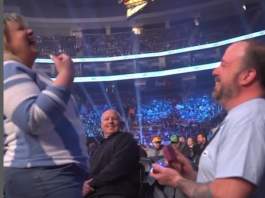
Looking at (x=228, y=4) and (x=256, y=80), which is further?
(x=228, y=4)

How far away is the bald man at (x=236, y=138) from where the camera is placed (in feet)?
4.71

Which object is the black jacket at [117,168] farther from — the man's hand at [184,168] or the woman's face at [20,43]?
the woman's face at [20,43]

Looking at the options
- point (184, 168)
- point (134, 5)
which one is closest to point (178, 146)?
point (184, 168)

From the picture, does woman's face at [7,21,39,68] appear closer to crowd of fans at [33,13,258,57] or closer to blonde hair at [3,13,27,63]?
blonde hair at [3,13,27,63]

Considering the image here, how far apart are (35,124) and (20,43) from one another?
1.33 ft

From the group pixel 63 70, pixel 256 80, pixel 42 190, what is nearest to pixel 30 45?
pixel 63 70

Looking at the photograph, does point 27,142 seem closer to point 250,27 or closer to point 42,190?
point 42,190

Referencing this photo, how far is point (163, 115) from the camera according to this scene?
2295cm

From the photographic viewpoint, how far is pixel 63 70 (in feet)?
5.21

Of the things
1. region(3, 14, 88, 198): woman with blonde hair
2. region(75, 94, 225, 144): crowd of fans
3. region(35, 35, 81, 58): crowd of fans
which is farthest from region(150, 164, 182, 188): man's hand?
region(35, 35, 81, 58): crowd of fans

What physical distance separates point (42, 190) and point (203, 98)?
70.8 feet

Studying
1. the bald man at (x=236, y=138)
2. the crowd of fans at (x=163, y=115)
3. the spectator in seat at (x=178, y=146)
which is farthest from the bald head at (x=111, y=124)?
the crowd of fans at (x=163, y=115)

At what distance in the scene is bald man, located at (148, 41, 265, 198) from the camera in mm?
1437

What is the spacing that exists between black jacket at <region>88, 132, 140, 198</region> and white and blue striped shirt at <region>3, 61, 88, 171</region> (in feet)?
5.32
